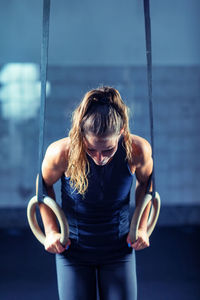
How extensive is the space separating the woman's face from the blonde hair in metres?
0.02

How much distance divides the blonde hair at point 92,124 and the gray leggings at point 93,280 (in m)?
0.30

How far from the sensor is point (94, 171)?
50.0 inches

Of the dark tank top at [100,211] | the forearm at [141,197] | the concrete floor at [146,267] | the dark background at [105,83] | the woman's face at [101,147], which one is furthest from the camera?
the dark background at [105,83]

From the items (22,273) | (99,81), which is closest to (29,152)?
(99,81)

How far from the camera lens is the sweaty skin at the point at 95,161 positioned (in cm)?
120

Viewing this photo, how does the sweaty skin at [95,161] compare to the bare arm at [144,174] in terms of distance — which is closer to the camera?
the sweaty skin at [95,161]

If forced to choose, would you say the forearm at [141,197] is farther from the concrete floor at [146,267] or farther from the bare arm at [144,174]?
the concrete floor at [146,267]

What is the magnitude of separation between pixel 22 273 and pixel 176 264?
128 cm

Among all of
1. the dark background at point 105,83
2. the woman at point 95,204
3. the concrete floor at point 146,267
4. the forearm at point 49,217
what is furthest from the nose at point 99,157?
the dark background at point 105,83

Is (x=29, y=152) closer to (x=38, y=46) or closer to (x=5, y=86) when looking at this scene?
(x=5, y=86)

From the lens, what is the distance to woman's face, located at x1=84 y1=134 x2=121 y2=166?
117cm

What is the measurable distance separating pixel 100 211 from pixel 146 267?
6.26 ft

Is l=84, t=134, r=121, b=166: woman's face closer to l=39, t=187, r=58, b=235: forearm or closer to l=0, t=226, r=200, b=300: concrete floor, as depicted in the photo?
l=39, t=187, r=58, b=235: forearm

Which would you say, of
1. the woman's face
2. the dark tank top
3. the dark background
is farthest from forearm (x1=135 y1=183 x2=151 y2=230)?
the dark background
